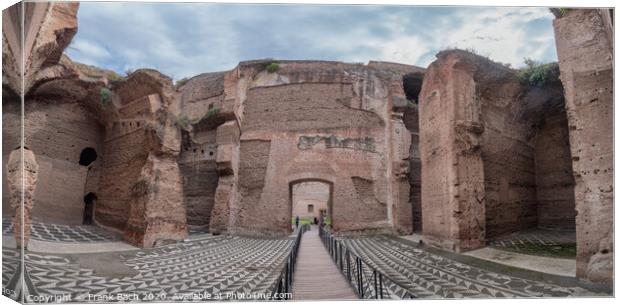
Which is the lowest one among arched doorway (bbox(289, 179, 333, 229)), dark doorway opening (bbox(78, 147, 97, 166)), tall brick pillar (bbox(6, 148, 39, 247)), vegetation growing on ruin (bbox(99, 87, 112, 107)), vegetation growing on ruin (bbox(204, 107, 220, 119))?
arched doorway (bbox(289, 179, 333, 229))

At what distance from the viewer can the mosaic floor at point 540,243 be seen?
18.1ft

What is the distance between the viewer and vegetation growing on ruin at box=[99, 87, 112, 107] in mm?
7700

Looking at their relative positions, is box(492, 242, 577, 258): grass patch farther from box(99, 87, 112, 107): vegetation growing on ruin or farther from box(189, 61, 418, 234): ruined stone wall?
box(99, 87, 112, 107): vegetation growing on ruin

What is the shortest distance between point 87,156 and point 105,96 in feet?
4.72

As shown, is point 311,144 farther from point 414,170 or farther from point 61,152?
point 61,152

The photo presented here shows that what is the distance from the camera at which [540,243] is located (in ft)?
21.7

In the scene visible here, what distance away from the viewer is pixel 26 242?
377 cm

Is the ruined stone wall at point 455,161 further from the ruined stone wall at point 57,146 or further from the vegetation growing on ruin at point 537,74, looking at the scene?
the ruined stone wall at point 57,146

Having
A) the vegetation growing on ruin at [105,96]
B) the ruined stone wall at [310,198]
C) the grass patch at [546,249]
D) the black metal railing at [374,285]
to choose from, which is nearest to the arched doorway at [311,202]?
the ruined stone wall at [310,198]

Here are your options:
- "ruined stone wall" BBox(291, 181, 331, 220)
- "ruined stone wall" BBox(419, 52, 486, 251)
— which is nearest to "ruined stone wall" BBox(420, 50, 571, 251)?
"ruined stone wall" BBox(419, 52, 486, 251)

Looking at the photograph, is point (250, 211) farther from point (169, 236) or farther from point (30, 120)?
point (30, 120)

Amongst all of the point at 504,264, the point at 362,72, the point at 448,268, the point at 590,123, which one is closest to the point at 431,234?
the point at 504,264

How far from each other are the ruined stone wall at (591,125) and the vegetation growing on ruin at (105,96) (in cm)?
864

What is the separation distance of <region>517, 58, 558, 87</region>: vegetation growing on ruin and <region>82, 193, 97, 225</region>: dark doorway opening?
9.47m
